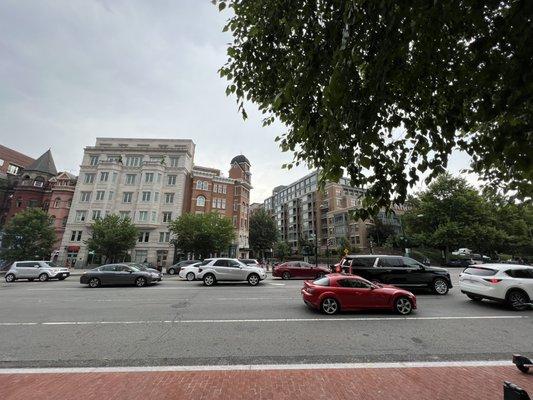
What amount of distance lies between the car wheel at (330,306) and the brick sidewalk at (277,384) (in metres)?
4.31

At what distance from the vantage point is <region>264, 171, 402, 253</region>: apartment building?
71050mm

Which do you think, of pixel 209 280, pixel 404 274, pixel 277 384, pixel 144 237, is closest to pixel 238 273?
pixel 209 280

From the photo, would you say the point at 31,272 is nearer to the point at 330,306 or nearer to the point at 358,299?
the point at 330,306

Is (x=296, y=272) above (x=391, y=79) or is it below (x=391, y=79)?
below

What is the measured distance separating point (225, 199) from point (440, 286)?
42.6 m

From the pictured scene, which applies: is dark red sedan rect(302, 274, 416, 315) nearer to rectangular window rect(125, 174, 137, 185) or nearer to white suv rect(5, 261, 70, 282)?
white suv rect(5, 261, 70, 282)

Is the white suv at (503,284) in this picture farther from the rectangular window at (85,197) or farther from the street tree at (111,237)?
the rectangular window at (85,197)

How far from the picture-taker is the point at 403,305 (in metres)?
9.59

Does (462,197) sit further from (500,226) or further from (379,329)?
(379,329)

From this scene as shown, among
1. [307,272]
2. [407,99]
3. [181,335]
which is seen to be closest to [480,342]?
[407,99]

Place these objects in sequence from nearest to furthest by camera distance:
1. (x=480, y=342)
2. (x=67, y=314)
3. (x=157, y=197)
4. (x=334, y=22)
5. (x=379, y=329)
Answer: (x=334, y=22), (x=480, y=342), (x=379, y=329), (x=67, y=314), (x=157, y=197)

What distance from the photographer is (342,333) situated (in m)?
7.36

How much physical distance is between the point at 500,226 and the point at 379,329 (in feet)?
186

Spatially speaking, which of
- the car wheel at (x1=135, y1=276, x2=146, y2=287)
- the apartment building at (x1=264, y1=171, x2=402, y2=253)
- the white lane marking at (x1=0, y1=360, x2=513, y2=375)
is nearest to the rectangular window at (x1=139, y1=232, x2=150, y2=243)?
the car wheel at (x1=135, y1=276, x2=146, y2=287)
